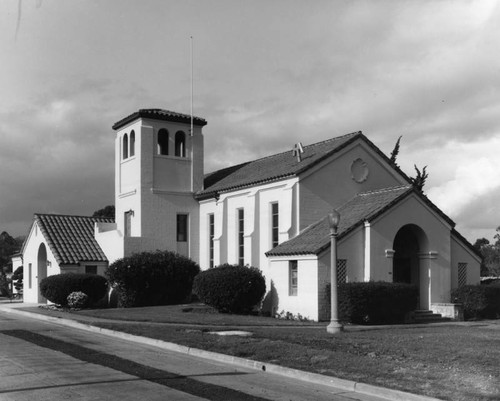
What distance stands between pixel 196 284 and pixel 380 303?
8049 mm

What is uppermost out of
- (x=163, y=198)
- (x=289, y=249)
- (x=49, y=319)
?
(x=163, y=198)

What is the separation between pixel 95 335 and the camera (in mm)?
19344

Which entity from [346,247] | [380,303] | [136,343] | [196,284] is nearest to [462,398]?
[136,343]

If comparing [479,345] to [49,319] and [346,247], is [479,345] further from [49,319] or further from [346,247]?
[49,319]

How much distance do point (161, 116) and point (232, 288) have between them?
11718 millimetres

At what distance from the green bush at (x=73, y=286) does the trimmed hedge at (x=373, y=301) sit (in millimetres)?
12234

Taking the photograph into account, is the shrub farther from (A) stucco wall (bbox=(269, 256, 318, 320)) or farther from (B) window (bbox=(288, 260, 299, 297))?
(B) window (bbox=(288, 260, 299, 297))

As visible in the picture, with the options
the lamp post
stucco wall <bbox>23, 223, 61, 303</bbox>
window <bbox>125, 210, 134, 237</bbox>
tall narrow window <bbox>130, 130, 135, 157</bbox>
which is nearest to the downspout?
the lamp post

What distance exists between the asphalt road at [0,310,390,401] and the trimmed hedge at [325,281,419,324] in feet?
31.3

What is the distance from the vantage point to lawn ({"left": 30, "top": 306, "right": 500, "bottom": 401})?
10.8 meters

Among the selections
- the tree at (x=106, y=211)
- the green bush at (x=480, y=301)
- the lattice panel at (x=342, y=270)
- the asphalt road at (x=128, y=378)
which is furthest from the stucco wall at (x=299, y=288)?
the tree at (x=106, y=211)

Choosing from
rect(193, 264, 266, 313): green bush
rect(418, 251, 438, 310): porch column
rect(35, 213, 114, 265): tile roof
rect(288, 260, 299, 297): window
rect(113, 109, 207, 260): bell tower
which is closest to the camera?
rect(288, 260, 299, 297): window

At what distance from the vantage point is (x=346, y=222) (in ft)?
87.2

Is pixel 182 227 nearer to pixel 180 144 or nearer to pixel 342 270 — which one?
pixel 180 144
